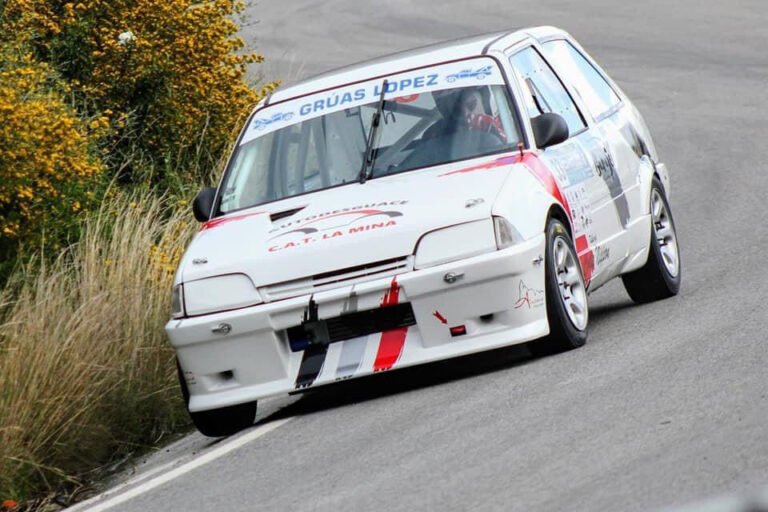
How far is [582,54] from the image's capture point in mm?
11094

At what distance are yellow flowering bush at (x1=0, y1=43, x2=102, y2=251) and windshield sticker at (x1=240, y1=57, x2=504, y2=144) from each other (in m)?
2.19

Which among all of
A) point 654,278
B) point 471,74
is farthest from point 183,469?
point 654,278

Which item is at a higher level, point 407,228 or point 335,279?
point 407,228

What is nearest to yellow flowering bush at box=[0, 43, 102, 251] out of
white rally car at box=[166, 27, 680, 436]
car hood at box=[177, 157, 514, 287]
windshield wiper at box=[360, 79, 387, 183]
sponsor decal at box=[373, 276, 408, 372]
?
white rally car at box=[166, 27, 680, 436]

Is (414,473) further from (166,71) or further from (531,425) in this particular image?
(166,71)

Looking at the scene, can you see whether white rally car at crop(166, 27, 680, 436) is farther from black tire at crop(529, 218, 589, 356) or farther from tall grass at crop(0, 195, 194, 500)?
tall grass at crop(0, 195, 194, 500)

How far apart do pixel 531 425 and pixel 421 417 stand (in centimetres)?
76

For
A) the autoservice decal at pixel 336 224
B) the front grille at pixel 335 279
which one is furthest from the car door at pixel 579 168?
the front grille at pixel 335 279

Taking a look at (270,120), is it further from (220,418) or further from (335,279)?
(220,418)

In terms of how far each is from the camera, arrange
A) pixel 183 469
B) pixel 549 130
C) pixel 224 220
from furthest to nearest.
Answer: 1. pixel 224 220
2. pixel 549 130
3. pixel 183 469

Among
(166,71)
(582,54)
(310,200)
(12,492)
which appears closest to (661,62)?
(166,71)

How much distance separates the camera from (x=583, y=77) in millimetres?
10688

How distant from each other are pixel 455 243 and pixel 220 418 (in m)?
1.48

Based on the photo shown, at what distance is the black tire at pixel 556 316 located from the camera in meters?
8.38
